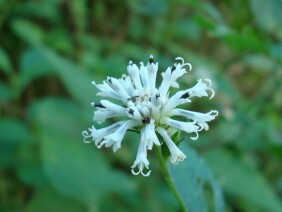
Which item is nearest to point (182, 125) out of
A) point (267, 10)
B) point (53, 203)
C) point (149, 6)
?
point (267, 10)

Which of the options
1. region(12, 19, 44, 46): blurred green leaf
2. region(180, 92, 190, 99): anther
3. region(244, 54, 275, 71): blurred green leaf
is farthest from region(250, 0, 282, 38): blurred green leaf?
region(12, 19, 44, 46): blurred green leaf

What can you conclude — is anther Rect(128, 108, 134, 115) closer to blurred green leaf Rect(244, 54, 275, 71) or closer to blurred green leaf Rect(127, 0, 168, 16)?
blurred green leaf Rect(127, 0, 168, 16)

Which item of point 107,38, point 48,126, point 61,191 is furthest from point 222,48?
point 61,191

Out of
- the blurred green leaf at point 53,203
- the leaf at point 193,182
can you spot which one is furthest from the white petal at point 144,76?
the blurred green leaf at point 53,203

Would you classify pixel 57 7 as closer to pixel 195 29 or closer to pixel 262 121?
pixel 195 29

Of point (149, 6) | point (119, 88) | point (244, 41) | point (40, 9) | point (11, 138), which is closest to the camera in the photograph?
point (119, 88)

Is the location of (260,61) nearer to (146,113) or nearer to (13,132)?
(13,132)
